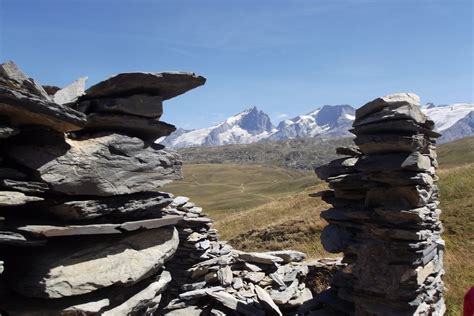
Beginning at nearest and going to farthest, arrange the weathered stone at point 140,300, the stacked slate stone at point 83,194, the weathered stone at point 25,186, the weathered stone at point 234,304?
the weathered stone at point 25,186, the stacked slate stone at point 83,194, the weathered stone at point 140,300, the weathered stone at point 234,304

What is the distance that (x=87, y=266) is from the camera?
A: 10.1 meters

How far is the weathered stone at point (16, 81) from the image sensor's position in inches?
354

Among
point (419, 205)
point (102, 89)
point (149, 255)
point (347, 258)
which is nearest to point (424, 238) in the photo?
point (419, 205)

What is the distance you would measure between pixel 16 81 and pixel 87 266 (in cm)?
466

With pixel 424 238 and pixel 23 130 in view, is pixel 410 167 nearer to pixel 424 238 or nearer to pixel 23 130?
pixel 424 238

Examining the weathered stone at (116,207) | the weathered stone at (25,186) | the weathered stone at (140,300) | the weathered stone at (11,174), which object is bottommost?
the weathered stone at (140,300)

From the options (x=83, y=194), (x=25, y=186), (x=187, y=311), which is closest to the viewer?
(x=25, y=186)

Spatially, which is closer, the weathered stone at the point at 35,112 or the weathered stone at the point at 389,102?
the weathered stone at the point at 35,112

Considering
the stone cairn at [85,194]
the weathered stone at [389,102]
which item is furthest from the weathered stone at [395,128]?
the stone cairn at [85,194]

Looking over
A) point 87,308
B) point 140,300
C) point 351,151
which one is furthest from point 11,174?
point 351,151

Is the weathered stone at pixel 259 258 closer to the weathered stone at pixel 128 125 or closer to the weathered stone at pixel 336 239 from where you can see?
the weathered stone at pixel 336 239

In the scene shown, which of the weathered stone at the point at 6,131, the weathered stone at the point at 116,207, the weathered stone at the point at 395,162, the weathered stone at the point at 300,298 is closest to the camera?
the weathered stone at the point at 6,131

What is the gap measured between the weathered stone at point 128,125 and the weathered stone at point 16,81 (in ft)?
5.29

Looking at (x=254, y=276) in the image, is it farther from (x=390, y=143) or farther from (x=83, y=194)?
(x=83, y=194)
